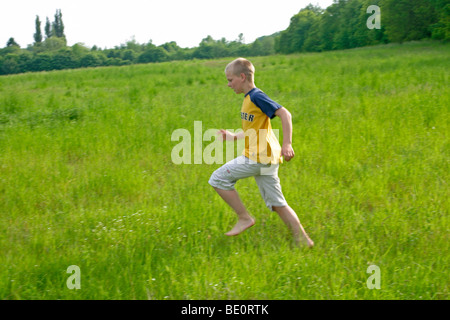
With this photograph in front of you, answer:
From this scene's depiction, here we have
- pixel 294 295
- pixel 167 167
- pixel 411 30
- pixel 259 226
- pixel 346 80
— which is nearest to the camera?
pixel 294 295

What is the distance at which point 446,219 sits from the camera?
350cm

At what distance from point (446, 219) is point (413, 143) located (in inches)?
92.8

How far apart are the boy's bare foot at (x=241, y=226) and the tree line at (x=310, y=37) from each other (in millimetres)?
10459

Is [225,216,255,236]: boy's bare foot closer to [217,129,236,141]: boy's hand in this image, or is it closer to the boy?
the boy

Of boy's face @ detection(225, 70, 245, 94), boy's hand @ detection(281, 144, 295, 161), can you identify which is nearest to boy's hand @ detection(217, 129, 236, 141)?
boy's face @ detection(225, 70, 245, 94)

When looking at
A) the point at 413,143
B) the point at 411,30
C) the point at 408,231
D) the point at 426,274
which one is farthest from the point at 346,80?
the point at 411,30

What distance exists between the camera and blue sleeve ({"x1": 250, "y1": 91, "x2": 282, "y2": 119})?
3082 mm

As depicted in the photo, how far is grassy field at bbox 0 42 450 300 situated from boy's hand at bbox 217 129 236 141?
0.82 m

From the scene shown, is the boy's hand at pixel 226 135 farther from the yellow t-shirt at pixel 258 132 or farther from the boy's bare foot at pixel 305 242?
the boy's bare foot at pixel 305 242

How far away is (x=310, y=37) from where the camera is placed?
211 feet

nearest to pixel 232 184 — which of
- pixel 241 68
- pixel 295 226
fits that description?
pixel 295 226

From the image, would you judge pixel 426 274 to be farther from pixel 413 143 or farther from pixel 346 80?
pixel 346 80

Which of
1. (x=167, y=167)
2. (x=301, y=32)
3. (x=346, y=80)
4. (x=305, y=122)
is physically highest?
(x=301, y=32)

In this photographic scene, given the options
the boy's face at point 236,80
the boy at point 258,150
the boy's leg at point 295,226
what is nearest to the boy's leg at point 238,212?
the boy at point 258,150
